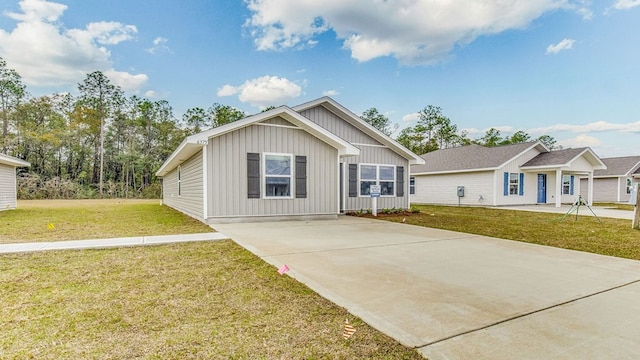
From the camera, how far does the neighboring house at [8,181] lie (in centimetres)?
1380

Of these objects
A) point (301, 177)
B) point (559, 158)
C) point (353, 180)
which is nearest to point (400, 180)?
point (353, 180)

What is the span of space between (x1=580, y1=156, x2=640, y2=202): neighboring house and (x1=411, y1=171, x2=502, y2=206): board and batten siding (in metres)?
13.9

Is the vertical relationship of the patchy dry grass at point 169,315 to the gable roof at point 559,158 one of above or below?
below

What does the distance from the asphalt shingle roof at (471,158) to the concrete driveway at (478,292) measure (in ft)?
44.0

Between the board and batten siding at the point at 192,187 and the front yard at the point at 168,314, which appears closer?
the front yard at the point at 168,314

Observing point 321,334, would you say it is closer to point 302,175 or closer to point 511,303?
point 511,303

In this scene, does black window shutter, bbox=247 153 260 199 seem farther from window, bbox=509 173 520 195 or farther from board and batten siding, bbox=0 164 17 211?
window, bbox=509 173 520 195

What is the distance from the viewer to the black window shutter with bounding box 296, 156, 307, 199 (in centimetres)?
1040

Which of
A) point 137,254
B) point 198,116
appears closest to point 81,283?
point 137,254

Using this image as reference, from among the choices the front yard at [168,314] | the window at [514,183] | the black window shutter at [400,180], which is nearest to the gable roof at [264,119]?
the black window shutter at [400,180]

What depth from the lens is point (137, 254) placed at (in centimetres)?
527

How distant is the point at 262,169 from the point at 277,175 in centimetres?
54

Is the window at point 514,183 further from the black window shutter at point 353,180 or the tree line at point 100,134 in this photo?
the tree line at point 100,134

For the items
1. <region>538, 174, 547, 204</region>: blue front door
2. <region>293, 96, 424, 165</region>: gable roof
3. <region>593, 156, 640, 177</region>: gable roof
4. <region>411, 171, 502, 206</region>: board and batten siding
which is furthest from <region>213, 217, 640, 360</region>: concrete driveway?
<region>593, 156, 640, 177</region>: gable roof
